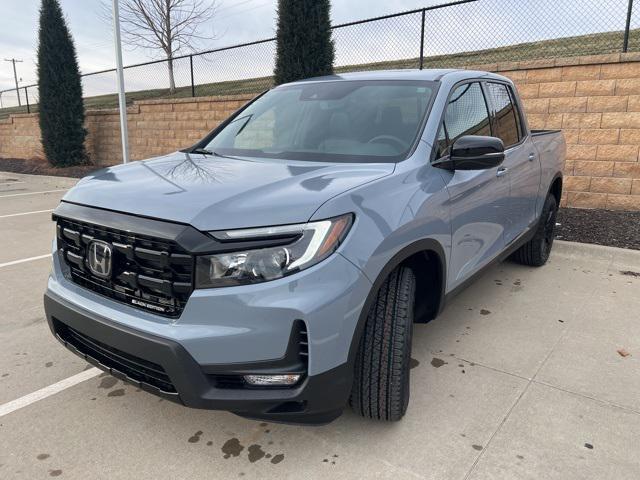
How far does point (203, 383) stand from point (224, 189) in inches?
32.1

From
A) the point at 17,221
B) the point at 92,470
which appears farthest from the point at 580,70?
the point at 17,221

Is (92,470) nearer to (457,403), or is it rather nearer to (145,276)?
(145,276)

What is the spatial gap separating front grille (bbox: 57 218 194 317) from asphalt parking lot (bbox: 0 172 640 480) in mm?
756

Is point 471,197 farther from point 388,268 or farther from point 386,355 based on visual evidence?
point 386,355

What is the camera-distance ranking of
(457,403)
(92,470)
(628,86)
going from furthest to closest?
1. (628,86)
2. (457,403)
3. (92,470)

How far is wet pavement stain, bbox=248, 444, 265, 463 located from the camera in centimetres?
231

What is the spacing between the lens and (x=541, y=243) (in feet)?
16.4

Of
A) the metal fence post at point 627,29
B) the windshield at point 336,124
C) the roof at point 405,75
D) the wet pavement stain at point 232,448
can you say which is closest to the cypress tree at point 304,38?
the metal fence post at point 627,29

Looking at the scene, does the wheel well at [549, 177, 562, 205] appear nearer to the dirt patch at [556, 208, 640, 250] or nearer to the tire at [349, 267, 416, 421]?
the dirt patch at [556, 208, 640, 250]

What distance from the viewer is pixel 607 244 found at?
5734mm

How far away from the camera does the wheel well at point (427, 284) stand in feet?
9.04

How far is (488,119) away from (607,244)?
2.99 metres

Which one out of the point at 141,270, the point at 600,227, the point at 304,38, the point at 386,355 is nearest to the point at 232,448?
the point at 386,355

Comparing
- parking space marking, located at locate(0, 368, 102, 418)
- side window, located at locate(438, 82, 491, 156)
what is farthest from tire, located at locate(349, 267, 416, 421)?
parking space marking, located at locate(0, 368, 102, 418)
